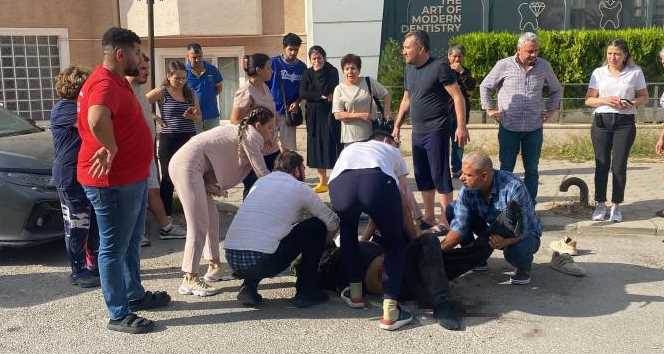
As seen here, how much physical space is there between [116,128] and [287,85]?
162 inches

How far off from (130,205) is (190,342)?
923mm

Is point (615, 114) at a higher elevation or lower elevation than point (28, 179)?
higher

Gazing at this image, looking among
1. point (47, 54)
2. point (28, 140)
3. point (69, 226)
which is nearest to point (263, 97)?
point (69, 226)

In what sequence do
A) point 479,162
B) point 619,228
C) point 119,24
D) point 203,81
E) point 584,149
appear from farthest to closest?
1. point 119,24
2. point 584,149
3. point 203,81
4. point 619,228
5. point 479,162

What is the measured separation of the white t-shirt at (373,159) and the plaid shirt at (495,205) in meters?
0.59

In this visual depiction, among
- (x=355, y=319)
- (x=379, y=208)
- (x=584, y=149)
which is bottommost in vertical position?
(x=355, y=319)

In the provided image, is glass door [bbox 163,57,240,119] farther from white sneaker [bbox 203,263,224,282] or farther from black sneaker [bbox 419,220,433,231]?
white sneaker [bbox 203,263,224,282]

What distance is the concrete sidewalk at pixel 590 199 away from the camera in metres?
6.68

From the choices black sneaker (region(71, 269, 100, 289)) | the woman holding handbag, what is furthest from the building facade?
black sneaker (region(71, 269, 100, 289))

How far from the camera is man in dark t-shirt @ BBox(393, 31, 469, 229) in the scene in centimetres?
623

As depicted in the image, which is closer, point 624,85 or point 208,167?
point 208,167

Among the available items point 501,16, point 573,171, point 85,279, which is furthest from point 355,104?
point 501,16

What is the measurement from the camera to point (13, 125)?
23.5ft

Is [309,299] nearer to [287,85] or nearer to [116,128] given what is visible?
[116,128]
